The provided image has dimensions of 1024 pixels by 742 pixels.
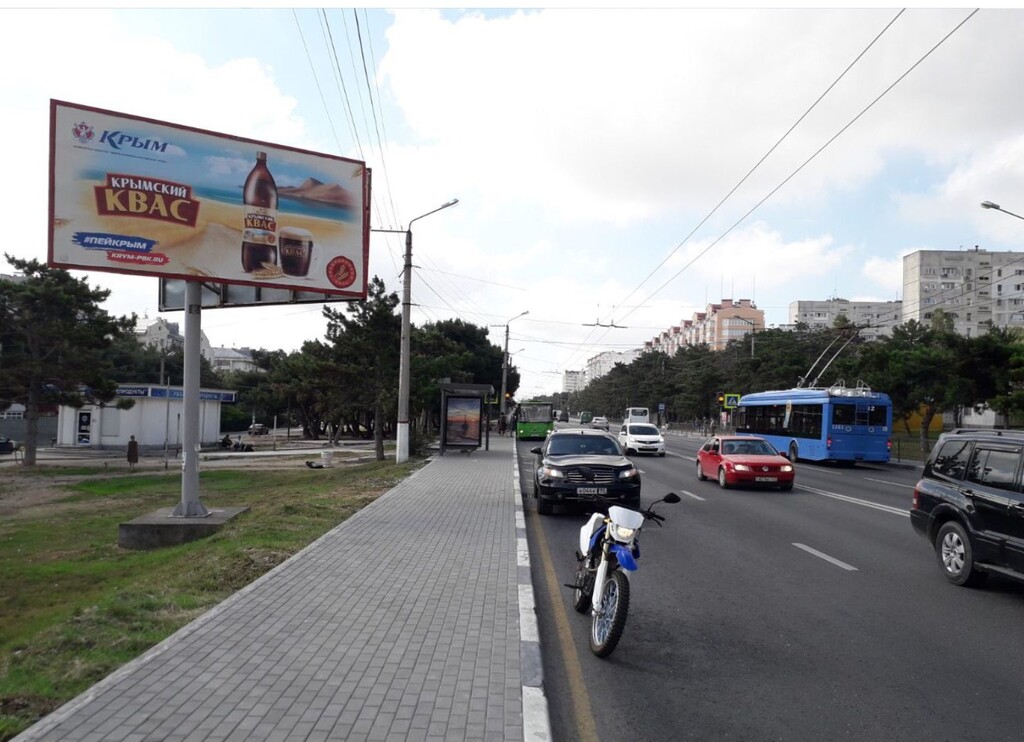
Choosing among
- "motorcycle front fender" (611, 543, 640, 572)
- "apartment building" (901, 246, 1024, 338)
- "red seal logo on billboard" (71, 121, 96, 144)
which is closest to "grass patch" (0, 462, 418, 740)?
"motorcycle front fender" (611, 543, 640, 572)

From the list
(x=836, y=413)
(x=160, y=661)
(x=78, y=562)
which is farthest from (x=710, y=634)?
(x=836, y=413)

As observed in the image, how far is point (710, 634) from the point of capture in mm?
6457

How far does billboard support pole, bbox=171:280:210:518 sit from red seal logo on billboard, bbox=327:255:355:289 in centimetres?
247

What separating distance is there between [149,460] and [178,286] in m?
26.0

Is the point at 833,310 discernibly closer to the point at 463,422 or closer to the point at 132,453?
the point at 463,422

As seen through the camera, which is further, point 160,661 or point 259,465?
point 259,465

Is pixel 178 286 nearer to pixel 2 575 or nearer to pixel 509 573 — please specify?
pixel 2 575

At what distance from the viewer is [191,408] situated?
508 inches

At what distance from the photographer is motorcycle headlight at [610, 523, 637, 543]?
5.84 meters

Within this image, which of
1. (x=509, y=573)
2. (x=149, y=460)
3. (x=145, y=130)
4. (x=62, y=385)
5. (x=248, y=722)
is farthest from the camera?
(x=149, y=460)

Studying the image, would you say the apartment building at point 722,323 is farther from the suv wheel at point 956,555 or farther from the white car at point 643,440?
the suv wheel at point 956,555

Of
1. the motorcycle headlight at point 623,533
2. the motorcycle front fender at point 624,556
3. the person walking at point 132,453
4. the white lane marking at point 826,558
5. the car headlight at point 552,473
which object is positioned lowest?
the person walking at point 132,453

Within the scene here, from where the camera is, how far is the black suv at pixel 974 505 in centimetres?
747

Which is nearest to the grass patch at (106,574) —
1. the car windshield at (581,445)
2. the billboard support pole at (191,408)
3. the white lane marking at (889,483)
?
the billboard support pole at (191,408)
